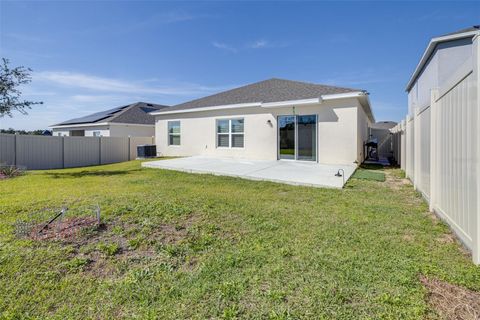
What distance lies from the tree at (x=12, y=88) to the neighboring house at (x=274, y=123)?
293 inches

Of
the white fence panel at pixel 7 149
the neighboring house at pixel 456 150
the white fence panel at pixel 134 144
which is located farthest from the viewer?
the white fence panel at pixel 134 144

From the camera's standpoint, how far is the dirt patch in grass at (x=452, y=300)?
1874 mm

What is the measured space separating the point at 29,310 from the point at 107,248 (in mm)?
1074

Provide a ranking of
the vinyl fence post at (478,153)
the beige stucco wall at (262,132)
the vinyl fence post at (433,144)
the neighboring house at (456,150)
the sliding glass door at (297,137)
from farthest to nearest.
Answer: the sliding glass door at (297,137) → the beige stucco wall at (262,132) → the vinyl fence post at (433,144) → the neighboring house at (456,150) → the vinyl fence post at (478,153)

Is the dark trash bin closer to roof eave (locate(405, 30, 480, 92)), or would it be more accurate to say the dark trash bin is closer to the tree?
the tree

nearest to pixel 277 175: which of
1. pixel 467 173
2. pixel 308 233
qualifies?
pixel 308 233

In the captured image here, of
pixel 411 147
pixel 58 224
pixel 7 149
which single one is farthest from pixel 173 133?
pixel 411 147

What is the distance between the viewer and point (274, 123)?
12.3 m

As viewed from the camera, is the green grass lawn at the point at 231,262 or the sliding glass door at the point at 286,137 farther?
the sliding glass door at the point at 286,137

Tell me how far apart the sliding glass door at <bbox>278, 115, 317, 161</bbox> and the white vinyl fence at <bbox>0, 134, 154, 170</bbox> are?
39.2 feet

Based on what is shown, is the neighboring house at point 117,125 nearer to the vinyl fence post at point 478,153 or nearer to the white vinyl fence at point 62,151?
the white vinyl fence at point 62,151

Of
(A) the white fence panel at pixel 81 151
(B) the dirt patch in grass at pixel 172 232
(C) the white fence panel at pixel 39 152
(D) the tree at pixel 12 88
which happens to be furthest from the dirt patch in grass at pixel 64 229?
(A) the white fence panel at pixel 81 151

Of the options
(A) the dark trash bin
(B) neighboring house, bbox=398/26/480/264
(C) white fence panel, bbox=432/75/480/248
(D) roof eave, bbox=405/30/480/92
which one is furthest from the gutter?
(D) roof eave, bbox=405/30/480/92

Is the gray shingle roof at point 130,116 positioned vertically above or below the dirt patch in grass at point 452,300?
above
